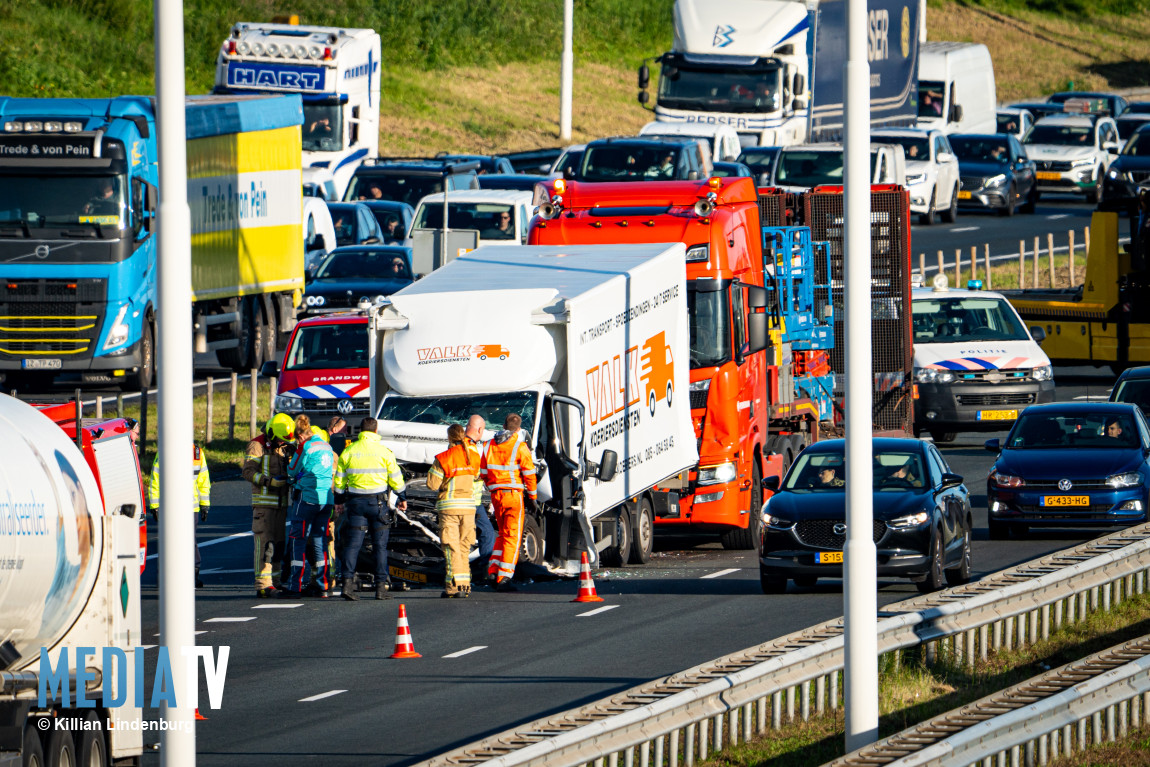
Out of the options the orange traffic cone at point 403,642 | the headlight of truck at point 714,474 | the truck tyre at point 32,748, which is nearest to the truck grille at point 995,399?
the headlight of truck at point 714,474

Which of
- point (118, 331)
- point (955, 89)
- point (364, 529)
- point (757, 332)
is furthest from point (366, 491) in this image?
point (955, 89)

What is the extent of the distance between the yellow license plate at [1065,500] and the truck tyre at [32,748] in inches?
563

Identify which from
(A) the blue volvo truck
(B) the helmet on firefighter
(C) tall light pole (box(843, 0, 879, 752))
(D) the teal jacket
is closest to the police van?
(A) the blue volvo truck

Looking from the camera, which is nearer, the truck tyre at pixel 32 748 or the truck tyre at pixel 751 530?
the truck tyre at pixel 32 748

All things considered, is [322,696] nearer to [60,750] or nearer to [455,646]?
[455,646]

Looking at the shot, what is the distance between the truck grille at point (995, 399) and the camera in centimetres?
→ 3055

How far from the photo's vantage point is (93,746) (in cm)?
1216

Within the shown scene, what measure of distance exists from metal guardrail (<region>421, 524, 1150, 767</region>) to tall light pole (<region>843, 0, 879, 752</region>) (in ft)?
3.33

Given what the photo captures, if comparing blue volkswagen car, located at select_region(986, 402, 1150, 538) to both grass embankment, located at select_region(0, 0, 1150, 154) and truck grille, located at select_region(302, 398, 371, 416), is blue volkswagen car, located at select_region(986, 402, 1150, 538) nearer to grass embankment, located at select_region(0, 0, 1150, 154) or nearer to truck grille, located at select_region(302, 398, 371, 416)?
truck grille, located at select_region(302, 398, 371, 416)

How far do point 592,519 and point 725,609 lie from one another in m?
2.37

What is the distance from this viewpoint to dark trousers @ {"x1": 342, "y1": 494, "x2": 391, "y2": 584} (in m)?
20.2

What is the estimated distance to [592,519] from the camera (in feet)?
70.4

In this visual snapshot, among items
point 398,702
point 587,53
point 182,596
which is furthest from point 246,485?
point 587,53

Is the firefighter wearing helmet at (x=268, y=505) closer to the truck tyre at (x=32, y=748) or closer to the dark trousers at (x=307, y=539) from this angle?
the dark trousers at (x=307, y=539)
